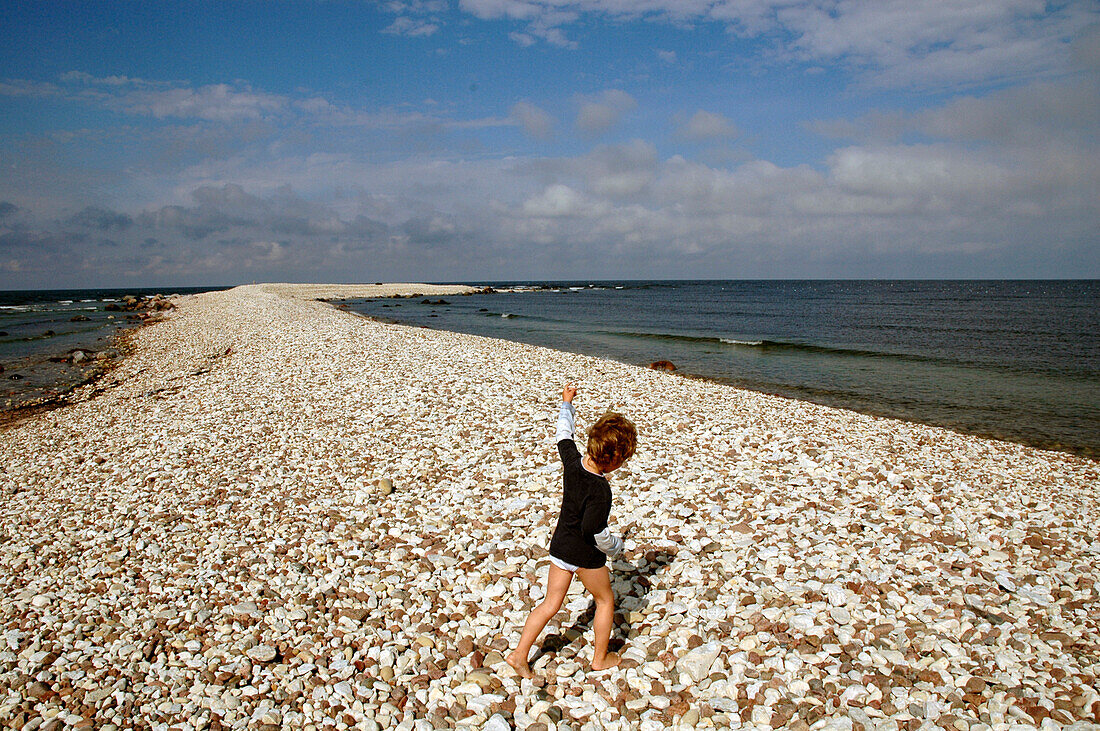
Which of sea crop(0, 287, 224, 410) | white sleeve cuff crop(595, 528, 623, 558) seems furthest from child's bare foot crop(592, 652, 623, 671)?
sea crop(0, 287, 224, 410)

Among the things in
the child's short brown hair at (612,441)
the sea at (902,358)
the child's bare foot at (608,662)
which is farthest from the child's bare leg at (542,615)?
the sea at (902,358)

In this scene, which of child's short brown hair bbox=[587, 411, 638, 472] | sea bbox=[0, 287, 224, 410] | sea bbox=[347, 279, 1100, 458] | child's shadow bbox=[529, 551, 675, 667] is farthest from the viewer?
sea bbox=[0, 287, 224, 410]

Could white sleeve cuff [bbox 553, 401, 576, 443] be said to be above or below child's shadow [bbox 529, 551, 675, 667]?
above

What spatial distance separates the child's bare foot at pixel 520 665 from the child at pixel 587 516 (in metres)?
0.24

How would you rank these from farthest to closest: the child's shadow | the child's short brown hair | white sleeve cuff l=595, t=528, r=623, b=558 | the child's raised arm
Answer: the child's shadow < the child's raised arm < white sleeve cuff l=595, t=528, r=623, b=558 < the child's short brown hair

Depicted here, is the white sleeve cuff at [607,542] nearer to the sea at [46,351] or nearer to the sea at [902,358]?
the sea at [902,358]

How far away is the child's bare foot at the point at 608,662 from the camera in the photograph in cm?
501

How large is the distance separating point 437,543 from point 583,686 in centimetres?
297

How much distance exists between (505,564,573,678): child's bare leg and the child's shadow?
26 cm

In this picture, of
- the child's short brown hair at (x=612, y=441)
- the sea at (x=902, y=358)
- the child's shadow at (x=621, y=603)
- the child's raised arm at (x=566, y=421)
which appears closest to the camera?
the child's short brown hair at (x=612, y=441)

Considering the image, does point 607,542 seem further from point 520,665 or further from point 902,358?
point 902,358

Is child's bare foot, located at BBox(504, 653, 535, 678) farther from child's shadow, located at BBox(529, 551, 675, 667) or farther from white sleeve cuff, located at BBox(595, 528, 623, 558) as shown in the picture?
white sleeve cuff, located at BBox(595, 528, 623, 558)

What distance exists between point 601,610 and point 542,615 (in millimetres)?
497

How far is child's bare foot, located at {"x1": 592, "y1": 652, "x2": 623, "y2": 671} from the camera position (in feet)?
16.4
